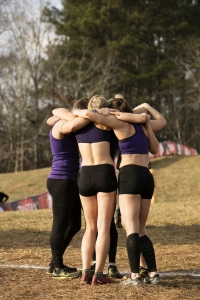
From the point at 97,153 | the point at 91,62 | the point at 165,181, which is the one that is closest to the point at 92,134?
the point at 97,153

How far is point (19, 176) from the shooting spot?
3109cm

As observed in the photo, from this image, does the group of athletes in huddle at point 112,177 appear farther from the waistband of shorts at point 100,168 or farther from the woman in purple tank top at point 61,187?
the woman in purple tank top at point 61,187

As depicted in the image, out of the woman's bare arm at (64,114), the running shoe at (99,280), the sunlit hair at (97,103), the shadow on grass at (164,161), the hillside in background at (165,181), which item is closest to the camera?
the running shoe at (99,280)

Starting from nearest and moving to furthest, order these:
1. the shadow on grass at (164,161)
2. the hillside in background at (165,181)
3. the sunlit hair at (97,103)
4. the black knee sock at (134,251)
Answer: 1. the black knee sock at (134,251)
2. the sunlit hair at (97,103)
3. the hillside in background at (165,181)
4. the shadow on grass at (164,161)

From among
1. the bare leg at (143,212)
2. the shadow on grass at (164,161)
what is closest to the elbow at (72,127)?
the bare leg at (143,212)

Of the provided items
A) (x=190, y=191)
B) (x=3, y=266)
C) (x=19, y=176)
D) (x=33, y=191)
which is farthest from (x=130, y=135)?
(x=19, y=176)

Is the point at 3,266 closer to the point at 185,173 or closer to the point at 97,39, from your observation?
the point at 185,173

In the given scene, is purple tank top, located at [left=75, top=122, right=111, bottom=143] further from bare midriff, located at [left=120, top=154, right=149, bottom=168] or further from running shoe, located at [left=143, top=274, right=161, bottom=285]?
running shoe, located at [left=143, top=274, right=161, bottom=285]

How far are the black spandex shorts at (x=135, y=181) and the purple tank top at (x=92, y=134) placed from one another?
14.7 inches

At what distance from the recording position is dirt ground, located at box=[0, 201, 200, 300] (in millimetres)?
5169

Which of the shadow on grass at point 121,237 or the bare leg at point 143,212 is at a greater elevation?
the bare leg at point 143,212

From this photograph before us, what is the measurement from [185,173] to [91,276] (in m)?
23.0

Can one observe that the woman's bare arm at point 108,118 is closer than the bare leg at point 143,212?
Yes

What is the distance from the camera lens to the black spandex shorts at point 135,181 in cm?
538
